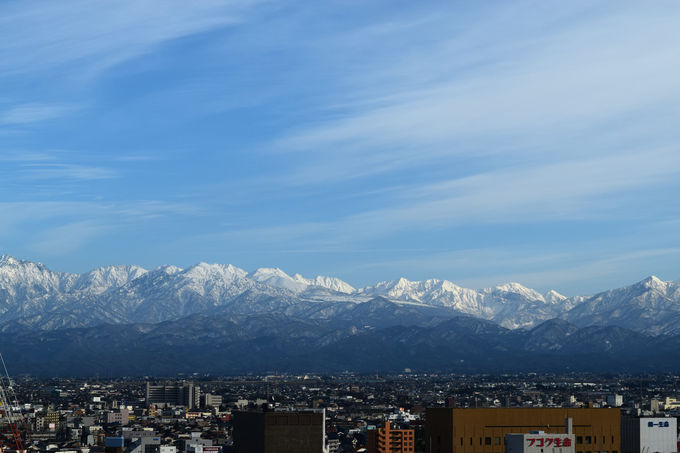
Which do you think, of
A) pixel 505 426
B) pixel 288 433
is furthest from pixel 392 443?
pixel 288 433

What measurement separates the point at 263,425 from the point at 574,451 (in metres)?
29.7

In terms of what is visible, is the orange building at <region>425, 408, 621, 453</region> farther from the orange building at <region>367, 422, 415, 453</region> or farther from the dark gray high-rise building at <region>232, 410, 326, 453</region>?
the orange building at <region>367, 422, 415, 453</region>

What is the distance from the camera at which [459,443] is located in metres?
118

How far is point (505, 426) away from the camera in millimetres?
118500

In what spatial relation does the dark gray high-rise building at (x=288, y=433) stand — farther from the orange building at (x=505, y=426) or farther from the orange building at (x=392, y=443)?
the orange building at (x=392, y=443)

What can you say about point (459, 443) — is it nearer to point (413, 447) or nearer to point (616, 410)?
point (616, 410)

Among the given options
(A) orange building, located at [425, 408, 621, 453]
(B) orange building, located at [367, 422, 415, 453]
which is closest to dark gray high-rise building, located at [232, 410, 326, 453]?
(A) orange building, located at [425, 408, 621, 453]

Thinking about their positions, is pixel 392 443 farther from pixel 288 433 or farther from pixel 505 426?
pixel 288 433

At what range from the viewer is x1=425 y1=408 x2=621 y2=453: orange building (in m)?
118

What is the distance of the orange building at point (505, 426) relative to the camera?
387ft

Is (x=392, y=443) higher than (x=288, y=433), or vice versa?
(x=288, y=433)

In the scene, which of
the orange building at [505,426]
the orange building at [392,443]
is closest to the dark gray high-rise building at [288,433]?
the orange building at [505,426]

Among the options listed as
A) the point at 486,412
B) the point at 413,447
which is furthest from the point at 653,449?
the point at 486,412

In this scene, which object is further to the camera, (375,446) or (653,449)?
(375,446)
